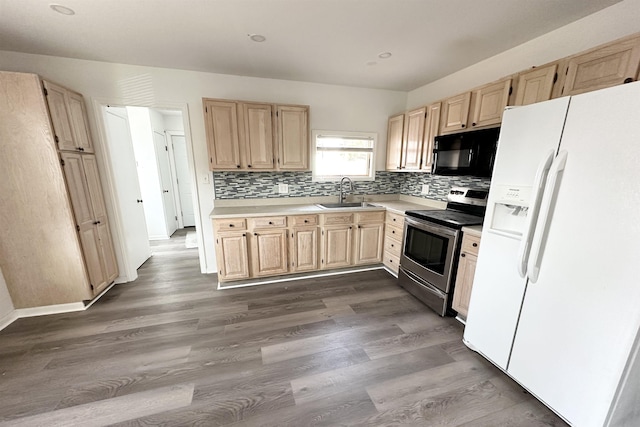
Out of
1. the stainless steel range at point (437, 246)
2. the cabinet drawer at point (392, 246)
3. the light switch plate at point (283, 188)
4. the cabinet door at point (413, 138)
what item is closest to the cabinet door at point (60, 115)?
the light switch plate at point (283, 188)

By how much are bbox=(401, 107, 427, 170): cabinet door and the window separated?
1.82 ft

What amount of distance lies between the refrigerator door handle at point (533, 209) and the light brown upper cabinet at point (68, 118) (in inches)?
153

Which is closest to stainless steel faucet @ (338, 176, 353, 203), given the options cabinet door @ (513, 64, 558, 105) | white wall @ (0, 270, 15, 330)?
cabinet door @ (513, 64, 558, 105)

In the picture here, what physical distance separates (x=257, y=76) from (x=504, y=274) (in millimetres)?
3402

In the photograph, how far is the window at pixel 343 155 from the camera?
3555mm

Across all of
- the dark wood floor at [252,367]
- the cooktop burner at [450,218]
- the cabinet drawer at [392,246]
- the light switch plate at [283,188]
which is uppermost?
the light switch plate at [283,188]

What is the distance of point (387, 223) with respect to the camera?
131 inches

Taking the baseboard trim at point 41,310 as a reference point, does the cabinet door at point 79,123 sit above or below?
above

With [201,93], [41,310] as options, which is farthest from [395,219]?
[41,310]

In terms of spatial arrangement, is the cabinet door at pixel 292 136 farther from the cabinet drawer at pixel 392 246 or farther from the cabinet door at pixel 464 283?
the cabinet door at pixel 464 283

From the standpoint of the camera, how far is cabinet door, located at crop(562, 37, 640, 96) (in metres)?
1.41

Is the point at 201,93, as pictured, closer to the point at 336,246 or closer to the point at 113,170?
the point at 113,170

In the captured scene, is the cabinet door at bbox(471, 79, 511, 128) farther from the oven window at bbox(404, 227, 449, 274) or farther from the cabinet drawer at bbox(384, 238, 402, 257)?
the cabinet drawer at bbox(384, 238, 402, 257)

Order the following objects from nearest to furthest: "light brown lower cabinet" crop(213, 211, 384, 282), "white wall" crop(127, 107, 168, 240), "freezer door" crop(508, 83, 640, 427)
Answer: "freezer door" crop(508, 83, 640, 427) → "light brown lower cabinet" crop(213, 211, 384, 282) → "white wall" crop(127, 107, 168, 240)
